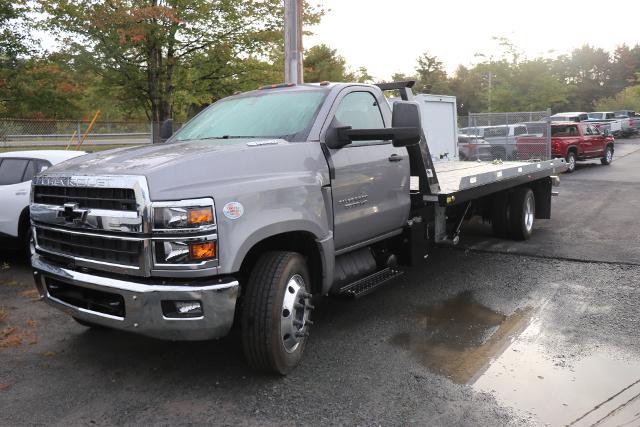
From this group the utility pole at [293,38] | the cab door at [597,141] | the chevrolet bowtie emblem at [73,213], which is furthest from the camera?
the cab door at [597,141]

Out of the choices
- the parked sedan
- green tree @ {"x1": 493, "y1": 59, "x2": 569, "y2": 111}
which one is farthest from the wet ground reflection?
green tree @ {"x1": 493, "y1": 59, "x2": 569, "y2": 111}

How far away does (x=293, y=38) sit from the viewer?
35.0 feet

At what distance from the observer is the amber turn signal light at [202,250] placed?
347 centimetres

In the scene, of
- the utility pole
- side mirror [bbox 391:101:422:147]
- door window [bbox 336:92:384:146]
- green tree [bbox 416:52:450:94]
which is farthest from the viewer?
green tree [bbox 416:52:450:94]

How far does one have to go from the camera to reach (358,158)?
15.9ft

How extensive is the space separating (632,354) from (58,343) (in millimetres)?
4663

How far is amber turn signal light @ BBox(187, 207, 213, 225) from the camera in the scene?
3.45 meters

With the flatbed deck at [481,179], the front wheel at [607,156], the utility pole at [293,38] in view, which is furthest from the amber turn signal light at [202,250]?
the front wheel at [607,156]

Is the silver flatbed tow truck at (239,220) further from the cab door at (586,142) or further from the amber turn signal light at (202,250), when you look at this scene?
the cab door at (586,142)

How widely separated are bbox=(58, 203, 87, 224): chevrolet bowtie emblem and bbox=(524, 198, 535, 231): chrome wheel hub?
6844mm

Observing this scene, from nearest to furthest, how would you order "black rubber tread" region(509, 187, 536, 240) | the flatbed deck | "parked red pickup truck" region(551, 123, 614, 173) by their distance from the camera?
the flatbed deck, "black rubber tread" region(509, 187, 536, 240), "parked red pickup truck" region(551, 123, 614, 173)

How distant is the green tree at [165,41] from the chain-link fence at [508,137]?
21.8ft

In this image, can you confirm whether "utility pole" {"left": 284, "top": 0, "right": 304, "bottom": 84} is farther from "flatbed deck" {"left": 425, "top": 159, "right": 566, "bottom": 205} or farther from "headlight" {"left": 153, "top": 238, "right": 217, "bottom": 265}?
"headlight" {"left": 153, "top": 238, "right": 217, "bottom": 265}

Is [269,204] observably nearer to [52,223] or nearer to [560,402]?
[52,223]
